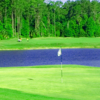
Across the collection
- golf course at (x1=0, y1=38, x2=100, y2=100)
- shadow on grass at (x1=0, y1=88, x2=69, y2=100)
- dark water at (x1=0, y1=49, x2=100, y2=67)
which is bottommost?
dark water at (x1=0, y1=49, x2=100, y2=67)

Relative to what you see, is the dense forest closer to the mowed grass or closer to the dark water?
the dark water

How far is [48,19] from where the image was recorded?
A: 119 metres

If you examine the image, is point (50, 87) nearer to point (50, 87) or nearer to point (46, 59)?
point (50, 87)

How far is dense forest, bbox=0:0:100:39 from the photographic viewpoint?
101 m

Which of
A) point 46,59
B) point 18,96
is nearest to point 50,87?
point 18,96

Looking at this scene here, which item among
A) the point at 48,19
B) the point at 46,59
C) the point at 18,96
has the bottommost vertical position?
the point at 46,59

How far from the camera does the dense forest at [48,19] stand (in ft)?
331

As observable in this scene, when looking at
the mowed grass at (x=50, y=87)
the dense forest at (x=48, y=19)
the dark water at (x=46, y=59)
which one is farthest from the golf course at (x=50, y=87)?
the dense forest at (x=48, y=19)

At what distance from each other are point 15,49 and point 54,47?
7.95m

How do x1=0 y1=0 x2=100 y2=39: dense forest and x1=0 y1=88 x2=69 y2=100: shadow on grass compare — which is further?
x1=0 y1=0 x2=100 y2=39: dense forest

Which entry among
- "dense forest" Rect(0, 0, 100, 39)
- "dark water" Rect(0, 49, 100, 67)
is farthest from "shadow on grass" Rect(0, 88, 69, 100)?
"dense forest" Rect(0, 0, 100, 39)

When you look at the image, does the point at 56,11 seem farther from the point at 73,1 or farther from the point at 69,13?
the point at 73,1

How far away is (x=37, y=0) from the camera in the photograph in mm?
111312

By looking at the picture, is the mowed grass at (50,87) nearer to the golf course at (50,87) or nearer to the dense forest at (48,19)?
the golf course at (50,87)
